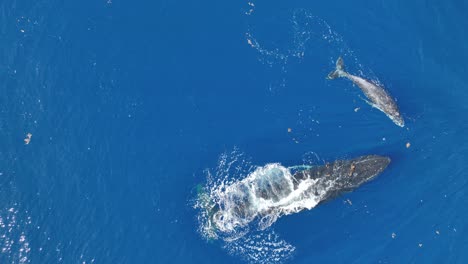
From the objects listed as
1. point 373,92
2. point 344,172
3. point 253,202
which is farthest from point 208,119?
point 373,92

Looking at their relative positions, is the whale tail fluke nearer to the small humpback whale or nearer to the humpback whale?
the small humpback whale

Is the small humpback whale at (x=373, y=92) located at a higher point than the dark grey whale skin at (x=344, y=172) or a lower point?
higher

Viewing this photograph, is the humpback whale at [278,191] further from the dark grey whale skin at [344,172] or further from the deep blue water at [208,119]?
the deep blue water at [208,119]

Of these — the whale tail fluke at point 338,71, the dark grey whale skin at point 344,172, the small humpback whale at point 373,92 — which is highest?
the whale tail fluke at point 338,71

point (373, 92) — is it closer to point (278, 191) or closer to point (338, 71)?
point (338, 71)

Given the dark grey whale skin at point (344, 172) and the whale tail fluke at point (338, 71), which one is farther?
the whale tail fluke at point (338, 71)

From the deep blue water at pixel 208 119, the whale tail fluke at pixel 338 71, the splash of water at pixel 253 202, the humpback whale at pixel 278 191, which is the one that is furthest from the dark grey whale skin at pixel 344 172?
the whale tail fluke at pixel 338 71
